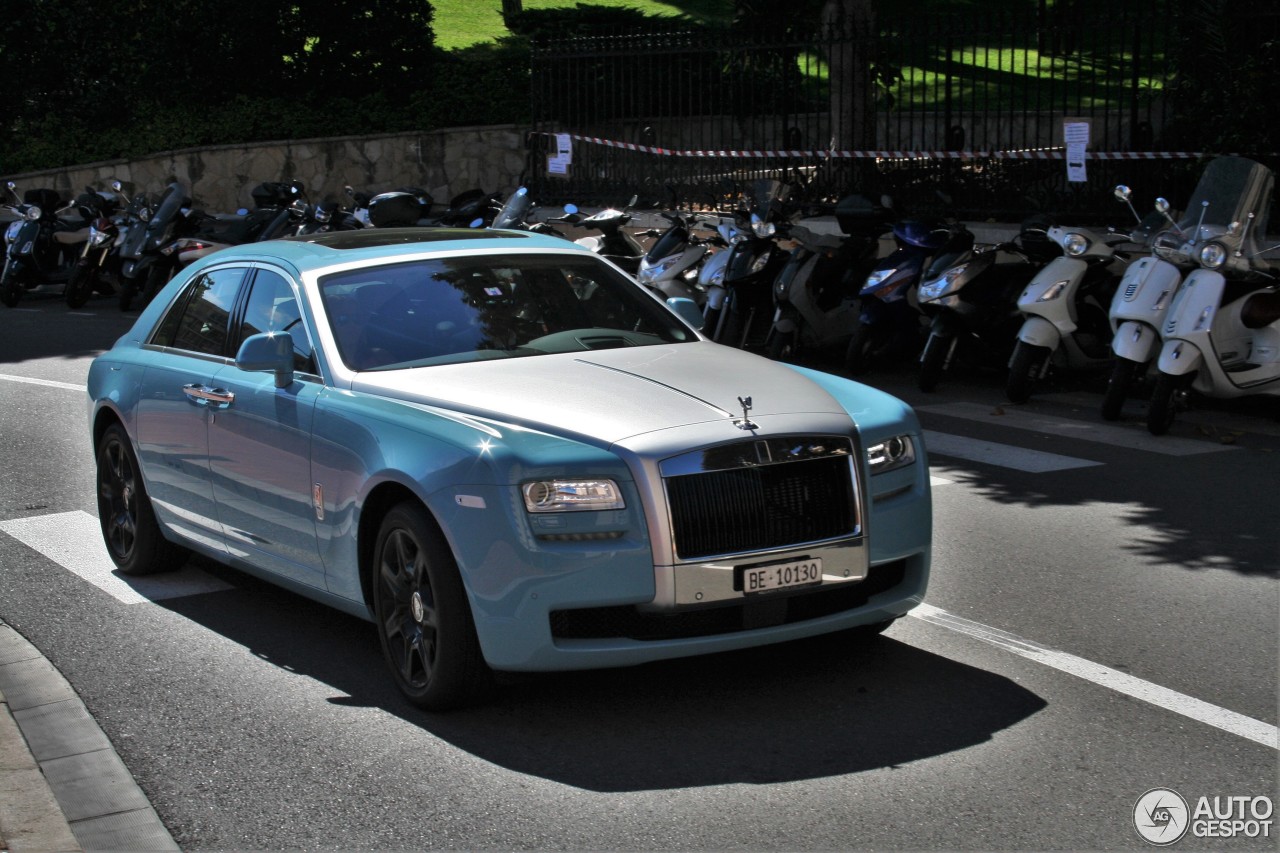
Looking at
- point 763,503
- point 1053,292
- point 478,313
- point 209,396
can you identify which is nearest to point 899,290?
point 1053,292

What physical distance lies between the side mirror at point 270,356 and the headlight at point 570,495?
1.54 metres

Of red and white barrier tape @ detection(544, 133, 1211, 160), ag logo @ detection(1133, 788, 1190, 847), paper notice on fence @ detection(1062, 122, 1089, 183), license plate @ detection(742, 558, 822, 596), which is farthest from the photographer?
red and white barrier tape @ detection(544, 133, 1211, 160)

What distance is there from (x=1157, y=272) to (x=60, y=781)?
8133 mm

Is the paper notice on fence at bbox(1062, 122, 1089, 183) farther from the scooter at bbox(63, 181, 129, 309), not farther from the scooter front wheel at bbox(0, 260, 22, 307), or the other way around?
the scooter front wheel at bbox(0, 260, 22, 307)

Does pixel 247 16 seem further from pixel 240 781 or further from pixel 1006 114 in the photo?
pixel 240 781

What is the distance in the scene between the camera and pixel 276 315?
21.6ft

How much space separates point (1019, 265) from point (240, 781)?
9309mm

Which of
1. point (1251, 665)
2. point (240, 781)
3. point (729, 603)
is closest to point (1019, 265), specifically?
point (1251, 665)

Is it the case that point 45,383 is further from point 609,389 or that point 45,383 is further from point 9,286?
point 609,389

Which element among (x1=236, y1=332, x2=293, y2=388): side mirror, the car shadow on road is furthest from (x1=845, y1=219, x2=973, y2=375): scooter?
(x1=236, y1=332, x2=293, y2=388): side mirror

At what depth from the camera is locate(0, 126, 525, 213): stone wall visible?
27531 millimetres

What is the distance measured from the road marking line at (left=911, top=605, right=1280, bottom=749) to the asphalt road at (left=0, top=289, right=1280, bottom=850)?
0.6 inches

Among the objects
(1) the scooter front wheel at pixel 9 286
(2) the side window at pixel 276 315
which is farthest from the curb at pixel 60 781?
(1) the scooter front wheel at pixel 9 286

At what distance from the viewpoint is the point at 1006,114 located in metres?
Result: 17.7
